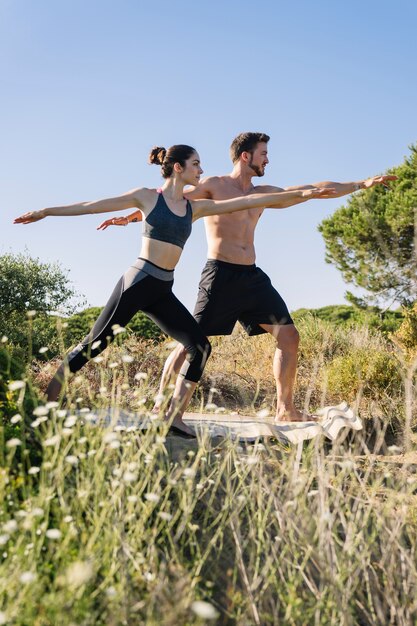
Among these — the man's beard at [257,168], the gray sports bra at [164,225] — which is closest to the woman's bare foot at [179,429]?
the gray sports bra at [164,225]

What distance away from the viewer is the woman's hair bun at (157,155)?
5.57 metres

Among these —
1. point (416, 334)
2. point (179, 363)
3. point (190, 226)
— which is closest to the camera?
point (190, 226)

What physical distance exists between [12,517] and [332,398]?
5899 millimetres

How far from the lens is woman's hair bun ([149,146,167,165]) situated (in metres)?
5.57

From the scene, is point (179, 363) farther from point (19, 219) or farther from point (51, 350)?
point (51, 350)

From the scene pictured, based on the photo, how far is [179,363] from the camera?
5902mm

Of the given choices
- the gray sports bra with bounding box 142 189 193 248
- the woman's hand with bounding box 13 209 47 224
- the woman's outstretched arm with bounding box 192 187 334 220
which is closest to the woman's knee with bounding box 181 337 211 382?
the gray sports bra with bounding box 142 189 193 248

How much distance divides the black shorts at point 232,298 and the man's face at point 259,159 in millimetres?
884

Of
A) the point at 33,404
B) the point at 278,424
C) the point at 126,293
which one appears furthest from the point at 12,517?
the point at 278,424

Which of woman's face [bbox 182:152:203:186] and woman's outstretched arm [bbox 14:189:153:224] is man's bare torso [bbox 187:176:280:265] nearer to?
woman's face [bbox 182:152:203:186]

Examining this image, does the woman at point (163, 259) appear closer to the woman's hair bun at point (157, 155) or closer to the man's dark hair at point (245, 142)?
the woman's hair bun at point (157, 155)

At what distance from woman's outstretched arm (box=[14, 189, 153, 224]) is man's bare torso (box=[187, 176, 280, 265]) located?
1.00 metres

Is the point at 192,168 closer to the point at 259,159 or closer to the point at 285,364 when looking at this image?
the point at 259,159

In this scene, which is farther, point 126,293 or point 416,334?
point 416,334
